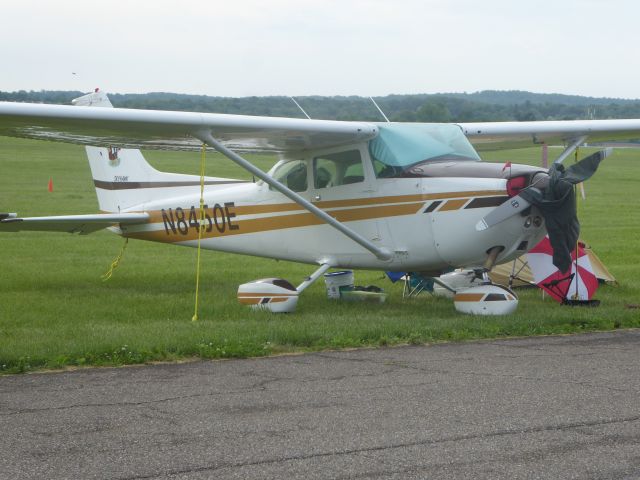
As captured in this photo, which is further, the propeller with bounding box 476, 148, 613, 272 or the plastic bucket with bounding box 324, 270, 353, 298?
the plastic bucket with bounding box 324, 270, 353, 298

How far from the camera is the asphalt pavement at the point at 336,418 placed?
207 inches

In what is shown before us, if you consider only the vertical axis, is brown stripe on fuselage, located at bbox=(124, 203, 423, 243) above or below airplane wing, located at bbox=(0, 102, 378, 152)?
below

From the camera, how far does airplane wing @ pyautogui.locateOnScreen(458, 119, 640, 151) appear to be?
1390 cm

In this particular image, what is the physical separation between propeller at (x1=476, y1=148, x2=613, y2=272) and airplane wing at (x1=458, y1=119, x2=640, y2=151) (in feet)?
9.20

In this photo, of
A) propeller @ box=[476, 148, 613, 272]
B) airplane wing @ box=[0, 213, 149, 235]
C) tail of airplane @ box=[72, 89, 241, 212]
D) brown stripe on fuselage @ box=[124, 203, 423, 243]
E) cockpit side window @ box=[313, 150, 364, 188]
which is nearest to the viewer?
propeller @ box=[476, 148, 613, 272]

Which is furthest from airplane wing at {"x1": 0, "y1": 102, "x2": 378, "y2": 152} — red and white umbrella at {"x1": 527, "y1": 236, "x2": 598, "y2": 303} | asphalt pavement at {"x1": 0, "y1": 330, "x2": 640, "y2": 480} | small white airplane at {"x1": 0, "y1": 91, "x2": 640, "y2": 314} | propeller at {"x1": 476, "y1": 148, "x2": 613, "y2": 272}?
asphalt pavement at {"x1": 0, "y1": 330, "x2": 640, "y2": 480}

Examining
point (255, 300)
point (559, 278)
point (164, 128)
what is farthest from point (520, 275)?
point (164, 128)

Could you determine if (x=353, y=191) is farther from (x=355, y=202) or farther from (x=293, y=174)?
(x=293, y=174)

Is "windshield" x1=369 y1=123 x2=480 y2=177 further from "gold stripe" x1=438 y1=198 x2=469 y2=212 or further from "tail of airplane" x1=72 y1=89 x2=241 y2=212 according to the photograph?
"tail of airplane" x1=72 y1=89 x2=241 y2=212

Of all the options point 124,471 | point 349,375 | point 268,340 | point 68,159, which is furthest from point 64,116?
point 68,159

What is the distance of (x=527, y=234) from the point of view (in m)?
11.1

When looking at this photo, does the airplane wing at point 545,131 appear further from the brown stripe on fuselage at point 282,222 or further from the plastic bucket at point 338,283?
the plastic bucket at point 338,283

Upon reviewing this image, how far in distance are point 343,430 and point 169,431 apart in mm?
1079

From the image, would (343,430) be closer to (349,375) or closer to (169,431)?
(169,431)
